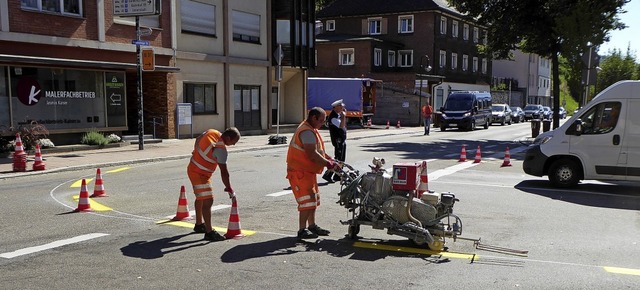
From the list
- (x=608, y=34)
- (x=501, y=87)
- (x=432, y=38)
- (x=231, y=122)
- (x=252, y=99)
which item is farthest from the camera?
(x=501, y=87)

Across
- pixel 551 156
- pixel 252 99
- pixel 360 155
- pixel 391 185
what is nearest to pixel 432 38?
pixel 252 99

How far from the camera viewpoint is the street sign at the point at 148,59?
1895cm

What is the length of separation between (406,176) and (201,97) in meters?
19.6

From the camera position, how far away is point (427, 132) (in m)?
29.9

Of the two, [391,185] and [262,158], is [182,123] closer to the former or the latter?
[262,158]

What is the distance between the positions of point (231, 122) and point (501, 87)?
43761 mm

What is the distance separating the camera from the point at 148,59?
19.0 m

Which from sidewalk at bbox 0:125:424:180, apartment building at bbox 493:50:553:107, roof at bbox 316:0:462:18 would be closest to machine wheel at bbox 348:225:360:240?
sidewalk at bbox 0:125:424:180

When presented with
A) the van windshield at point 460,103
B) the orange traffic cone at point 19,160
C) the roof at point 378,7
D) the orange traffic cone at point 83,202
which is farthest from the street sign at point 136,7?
the roof at point 378,7

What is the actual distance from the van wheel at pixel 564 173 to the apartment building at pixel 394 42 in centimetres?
3088

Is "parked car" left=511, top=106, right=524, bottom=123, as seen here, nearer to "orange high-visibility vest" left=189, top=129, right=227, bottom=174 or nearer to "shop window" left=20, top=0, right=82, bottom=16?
"shop window" left=20, top=0, right=82, bottom=16

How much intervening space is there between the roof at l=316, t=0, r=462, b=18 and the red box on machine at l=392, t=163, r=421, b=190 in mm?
40744

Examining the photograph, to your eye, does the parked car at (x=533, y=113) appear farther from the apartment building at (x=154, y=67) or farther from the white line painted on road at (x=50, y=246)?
the white line painted on road at (x=50, y=246)

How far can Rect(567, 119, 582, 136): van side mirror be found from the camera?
Answer: 11.4m
